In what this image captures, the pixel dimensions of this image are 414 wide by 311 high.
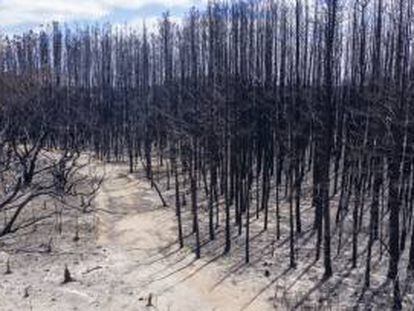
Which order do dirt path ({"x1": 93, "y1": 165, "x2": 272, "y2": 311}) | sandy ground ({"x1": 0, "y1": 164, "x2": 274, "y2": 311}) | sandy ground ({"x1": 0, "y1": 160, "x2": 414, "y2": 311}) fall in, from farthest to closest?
dirt path ({"x1": 93, "y1": 165, "x2": 272, "y2": 311}) → sandy ground ({"x1": 0, "y1": 160, "x2": 414, "y2": 311}) → sandy ground ({"x1": 0, "y1": 164, "x2": 274, "y2": 311})

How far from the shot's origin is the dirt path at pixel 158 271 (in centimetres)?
2627

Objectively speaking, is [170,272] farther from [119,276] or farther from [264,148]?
[264,148]

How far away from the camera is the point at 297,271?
30469 millimetres

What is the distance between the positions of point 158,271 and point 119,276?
209 centimetres

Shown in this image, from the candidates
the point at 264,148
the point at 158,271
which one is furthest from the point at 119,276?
the point at 264,148

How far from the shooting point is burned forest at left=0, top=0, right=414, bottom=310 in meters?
27.2

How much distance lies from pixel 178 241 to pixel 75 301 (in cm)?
1156

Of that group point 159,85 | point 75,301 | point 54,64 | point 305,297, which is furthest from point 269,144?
point 54,64

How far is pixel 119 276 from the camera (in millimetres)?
28969

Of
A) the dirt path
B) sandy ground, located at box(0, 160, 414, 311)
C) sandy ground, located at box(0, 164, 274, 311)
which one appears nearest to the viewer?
sandy ground, located at box(0, 164, 274, 311)

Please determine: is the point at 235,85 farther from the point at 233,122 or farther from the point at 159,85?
the point at 159,85

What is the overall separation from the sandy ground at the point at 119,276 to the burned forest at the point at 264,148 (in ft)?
1.90

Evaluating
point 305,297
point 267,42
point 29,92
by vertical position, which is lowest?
point 305,297

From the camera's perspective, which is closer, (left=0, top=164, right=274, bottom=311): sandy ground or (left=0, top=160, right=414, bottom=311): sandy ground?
(left=0, top=164, right=274, bottom=311): sandy ground
